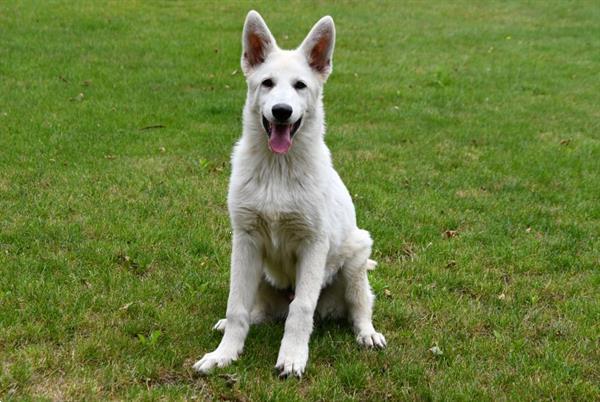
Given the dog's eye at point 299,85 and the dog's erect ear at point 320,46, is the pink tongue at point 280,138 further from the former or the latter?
the dog's erect ear at point 320,46

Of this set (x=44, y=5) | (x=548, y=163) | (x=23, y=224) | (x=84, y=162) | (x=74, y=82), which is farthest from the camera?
(x=44, y=5)

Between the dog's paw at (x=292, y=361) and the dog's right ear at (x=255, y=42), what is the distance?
1833mm

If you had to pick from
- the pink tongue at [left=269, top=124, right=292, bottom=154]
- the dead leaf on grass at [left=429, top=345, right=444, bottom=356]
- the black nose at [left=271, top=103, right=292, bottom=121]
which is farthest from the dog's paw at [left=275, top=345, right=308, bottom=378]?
the black nose at [left=271, top=103, right=292, bottom=121]

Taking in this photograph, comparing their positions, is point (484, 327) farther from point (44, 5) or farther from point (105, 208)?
point (44, 5)

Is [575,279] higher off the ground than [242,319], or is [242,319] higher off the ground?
[242,319]

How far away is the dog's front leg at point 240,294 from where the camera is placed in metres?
4.09

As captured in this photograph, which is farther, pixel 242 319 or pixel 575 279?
pixel 575 279

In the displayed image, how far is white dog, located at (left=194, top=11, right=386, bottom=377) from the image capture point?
409cm

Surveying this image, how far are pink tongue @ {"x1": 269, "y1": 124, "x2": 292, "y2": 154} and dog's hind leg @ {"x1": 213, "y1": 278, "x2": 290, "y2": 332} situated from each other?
1.08 metres

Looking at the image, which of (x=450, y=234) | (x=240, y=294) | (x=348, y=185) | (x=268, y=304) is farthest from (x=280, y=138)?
(x=348, y=185)

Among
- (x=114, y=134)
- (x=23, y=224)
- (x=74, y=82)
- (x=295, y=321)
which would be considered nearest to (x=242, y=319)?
(x=295, y=321)

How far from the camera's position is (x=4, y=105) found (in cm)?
989

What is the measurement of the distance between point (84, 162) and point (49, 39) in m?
6.87

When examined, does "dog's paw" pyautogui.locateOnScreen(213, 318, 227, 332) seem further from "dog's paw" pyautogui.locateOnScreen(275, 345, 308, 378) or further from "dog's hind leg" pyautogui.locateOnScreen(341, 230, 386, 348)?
"dog's hind leg" pyautogui.locateOnScreen(341, 230, 386, 348)
